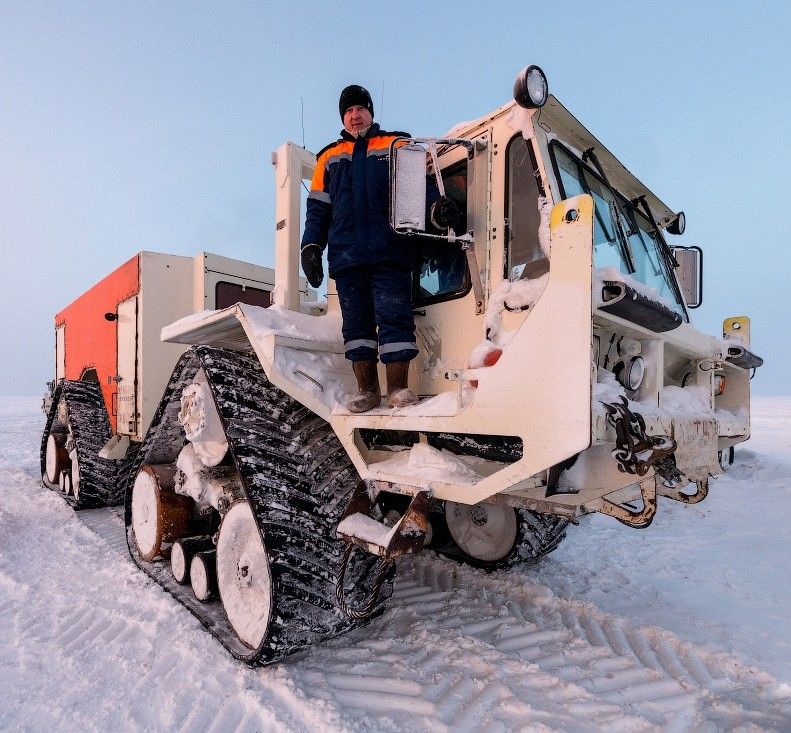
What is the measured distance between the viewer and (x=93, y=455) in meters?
5.61

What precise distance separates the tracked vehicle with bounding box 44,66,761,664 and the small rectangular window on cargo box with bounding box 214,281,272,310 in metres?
1.92

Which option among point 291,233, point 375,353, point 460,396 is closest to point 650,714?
point 460,396

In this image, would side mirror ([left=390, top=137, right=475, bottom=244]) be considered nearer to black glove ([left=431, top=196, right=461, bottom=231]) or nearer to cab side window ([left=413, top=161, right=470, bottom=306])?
black glove ([left=431, top=196, right=461, bottom=231])

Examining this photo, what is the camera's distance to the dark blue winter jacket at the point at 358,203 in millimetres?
2480

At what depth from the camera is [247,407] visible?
8.86 ft

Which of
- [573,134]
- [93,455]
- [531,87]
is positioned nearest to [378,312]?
[531,87]

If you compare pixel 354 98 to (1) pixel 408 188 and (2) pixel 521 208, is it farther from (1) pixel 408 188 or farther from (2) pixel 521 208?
(2) pixel 521 208

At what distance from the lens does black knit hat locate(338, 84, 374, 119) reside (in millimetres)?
2701

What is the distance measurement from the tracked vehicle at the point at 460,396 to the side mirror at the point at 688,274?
25.2 inches

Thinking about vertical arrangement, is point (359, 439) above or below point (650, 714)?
above

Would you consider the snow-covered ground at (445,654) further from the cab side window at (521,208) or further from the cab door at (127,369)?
the cab side window at (521,208)

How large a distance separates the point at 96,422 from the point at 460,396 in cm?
521

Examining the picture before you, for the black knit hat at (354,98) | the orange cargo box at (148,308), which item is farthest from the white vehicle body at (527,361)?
the orange cargo box at (148,308)

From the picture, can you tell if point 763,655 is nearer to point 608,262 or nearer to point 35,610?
point 608,262
